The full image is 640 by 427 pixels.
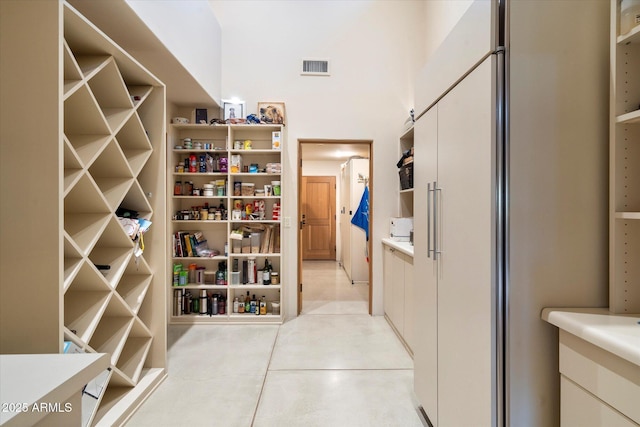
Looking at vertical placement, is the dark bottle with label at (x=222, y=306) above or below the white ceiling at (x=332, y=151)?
below

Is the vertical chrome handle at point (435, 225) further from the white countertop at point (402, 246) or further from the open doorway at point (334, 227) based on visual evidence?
the open doorway at point (334, 227)

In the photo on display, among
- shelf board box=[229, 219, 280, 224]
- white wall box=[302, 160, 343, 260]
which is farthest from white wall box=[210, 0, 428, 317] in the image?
white wall box=[302, 160, 343, 260]

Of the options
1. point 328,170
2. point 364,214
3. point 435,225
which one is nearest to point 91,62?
point 435,225

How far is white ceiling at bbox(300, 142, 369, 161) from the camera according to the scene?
5.19 m

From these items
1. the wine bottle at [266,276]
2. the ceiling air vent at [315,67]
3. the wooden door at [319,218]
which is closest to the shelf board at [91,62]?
the ceiling air vent at [315,67]

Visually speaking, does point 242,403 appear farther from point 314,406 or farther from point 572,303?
point 572,303

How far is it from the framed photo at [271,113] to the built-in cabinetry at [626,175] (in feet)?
8.67

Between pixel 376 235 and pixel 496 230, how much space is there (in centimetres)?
233

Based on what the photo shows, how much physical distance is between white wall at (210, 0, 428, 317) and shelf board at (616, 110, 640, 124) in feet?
7.87

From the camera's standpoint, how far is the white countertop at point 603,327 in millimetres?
766

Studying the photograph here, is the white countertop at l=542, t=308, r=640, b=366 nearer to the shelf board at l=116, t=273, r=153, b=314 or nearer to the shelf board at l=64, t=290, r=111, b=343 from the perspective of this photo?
the shelf board at l=64, t=290, r=111, b=343

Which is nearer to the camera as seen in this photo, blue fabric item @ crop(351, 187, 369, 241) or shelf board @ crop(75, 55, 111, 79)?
shelf board @ crop(75, 55, 111, 79)

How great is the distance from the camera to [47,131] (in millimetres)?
1205

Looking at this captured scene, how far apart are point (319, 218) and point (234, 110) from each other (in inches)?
163
